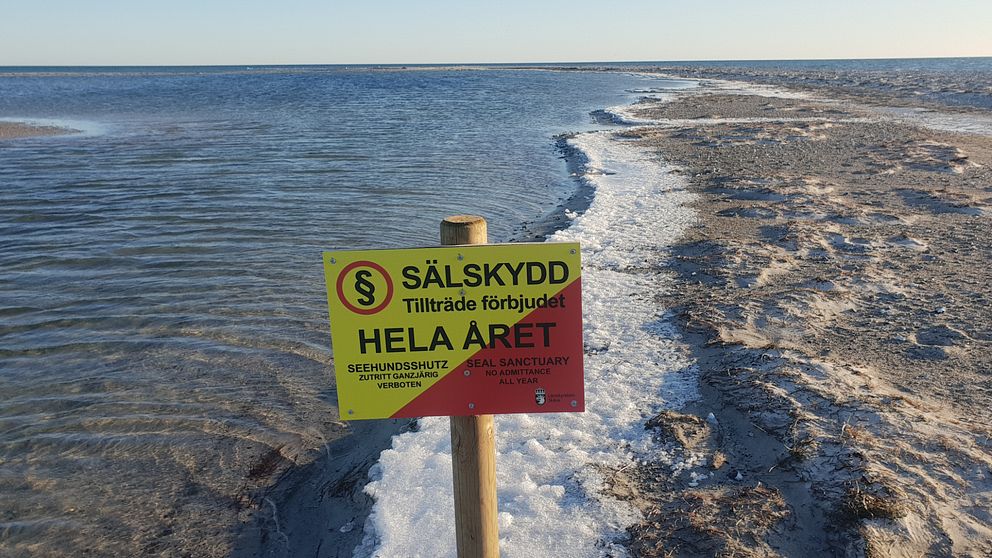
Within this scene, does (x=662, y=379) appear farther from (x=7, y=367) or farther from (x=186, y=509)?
(x=7, y=367)

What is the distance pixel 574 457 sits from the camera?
15.0 feet

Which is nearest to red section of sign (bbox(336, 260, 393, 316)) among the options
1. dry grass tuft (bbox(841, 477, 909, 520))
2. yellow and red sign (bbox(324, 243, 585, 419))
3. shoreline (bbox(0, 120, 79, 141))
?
yellow and red sign (bbox(324, 243, 585, 419))

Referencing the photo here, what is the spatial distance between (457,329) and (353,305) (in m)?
0.39

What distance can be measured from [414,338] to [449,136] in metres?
23.6

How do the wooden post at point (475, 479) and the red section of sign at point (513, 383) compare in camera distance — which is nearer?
the red section of sign at point (513, 383)

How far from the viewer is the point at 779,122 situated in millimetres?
24812

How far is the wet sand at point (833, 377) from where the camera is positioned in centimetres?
371

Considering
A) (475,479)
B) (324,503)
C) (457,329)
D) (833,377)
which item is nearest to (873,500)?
(833,377)

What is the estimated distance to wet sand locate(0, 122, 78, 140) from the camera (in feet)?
79.2

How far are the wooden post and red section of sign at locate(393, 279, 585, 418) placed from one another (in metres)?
0.12

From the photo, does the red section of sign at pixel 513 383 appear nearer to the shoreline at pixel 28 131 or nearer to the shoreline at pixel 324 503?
the shoreline at pixel 324 503

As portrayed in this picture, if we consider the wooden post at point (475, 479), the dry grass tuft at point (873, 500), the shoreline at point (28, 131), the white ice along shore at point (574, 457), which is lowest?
the white ice along shore at point (574, 457)

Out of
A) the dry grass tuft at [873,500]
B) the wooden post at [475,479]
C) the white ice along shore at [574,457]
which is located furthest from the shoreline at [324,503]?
the dry grass tuft at [873,500]

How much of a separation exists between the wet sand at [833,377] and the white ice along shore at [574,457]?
188mm
